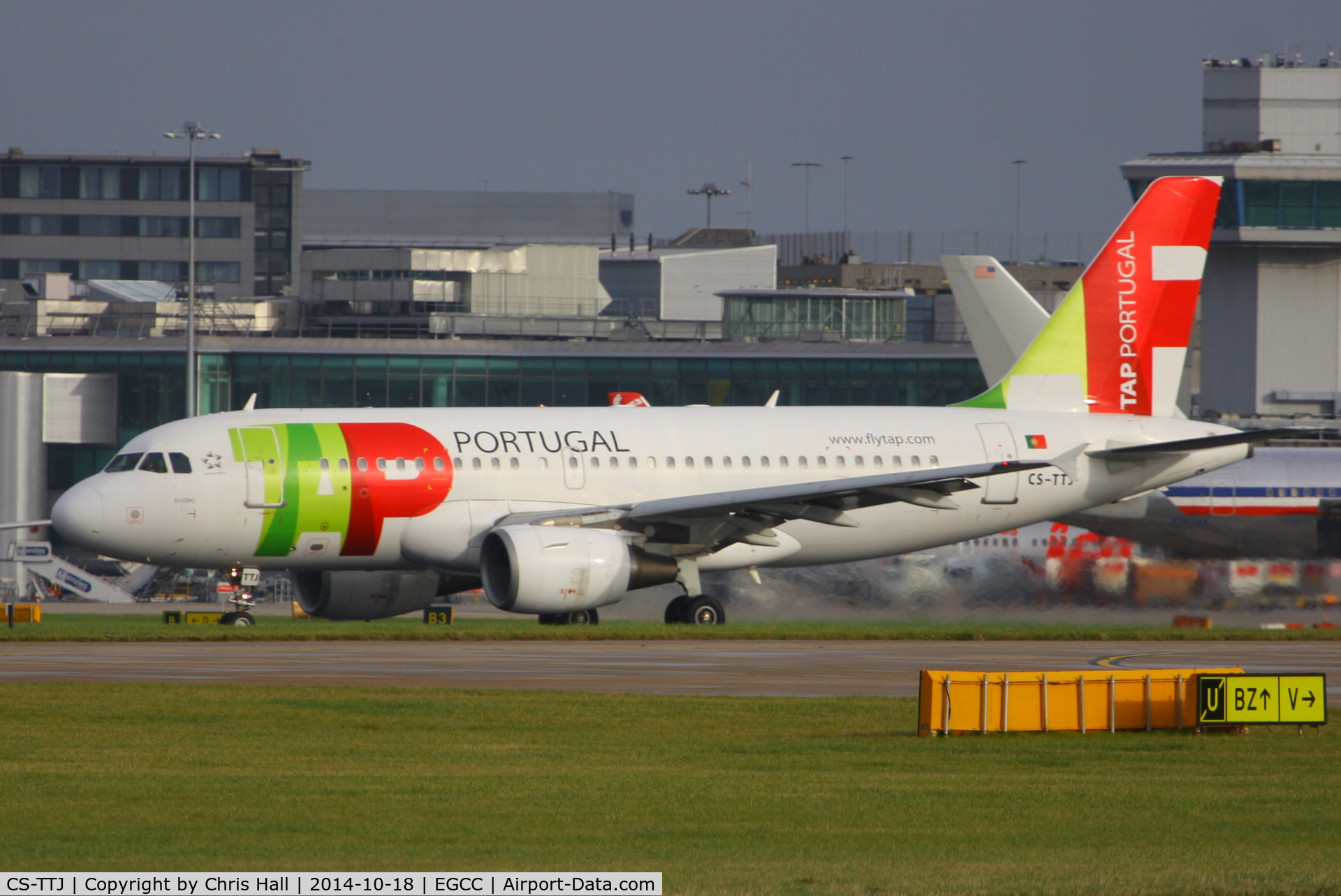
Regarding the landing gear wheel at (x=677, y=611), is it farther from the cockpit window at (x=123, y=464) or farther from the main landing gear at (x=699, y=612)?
the cockpit window at (x=123, y=464)

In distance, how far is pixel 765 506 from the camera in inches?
1331

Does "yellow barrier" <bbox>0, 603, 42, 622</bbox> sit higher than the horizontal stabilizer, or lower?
lower

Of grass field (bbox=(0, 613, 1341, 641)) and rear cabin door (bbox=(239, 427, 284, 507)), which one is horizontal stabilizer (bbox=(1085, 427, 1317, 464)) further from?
rear cabin door (bbox=(239, 427, 284, 507))

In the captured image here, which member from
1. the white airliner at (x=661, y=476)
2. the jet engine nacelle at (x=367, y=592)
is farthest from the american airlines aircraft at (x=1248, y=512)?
the jet engine nacelle at (x=367, y=592)

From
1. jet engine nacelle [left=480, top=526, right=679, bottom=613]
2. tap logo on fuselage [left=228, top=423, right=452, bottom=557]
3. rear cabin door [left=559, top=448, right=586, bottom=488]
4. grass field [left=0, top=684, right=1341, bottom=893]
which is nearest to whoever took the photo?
grass field [left=0, top=684, right=1341, bottom=893]

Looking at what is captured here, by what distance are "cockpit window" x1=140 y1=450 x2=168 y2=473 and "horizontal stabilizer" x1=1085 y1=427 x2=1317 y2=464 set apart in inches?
733

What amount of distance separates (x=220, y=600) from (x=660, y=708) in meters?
49.9

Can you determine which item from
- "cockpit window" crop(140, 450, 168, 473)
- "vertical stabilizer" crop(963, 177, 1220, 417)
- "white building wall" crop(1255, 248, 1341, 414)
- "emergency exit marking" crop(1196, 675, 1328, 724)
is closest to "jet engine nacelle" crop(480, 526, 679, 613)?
"cockpit window" crop(140, 450, 168, 473)

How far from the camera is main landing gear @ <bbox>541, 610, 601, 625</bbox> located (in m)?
36.0

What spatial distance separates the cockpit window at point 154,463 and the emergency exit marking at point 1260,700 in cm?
2066

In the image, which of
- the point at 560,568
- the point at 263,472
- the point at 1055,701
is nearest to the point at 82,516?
the point at 263,472

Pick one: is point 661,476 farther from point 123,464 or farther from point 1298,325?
point 1298,325
